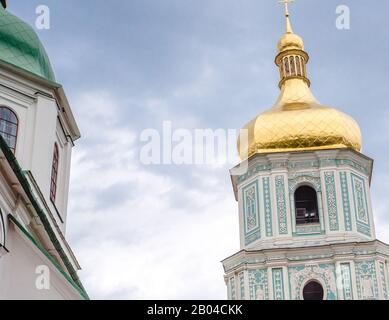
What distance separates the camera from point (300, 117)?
27047 millimetres

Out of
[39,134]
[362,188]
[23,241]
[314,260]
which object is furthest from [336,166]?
[23,241]

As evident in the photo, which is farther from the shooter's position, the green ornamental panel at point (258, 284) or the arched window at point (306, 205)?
the arched window at point (306, 205)

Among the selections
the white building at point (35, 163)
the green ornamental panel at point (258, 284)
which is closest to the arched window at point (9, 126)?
the white building at point (35, 163)

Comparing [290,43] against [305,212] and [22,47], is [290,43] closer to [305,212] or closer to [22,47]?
[305,212]

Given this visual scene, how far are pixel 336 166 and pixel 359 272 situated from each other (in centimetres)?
371

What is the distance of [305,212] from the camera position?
2552 centimetres

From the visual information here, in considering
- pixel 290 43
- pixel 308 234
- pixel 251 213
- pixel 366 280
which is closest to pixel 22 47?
pixel 251 213

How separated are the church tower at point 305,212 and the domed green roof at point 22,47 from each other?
344 inches

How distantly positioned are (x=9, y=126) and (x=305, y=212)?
36.2ft

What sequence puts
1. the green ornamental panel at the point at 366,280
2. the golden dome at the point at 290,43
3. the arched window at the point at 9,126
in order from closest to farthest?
the arched window at the point at 9,126, the green ornamental panel at the point at 366,280, the golden dome at the point at 290,43

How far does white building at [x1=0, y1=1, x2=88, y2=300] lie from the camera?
41.7 ft

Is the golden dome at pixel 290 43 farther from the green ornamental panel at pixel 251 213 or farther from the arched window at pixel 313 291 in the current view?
the arched window at pixel 313 291

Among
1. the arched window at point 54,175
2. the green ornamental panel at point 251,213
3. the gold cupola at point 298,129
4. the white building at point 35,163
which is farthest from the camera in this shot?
the gold cupola at point 298,129

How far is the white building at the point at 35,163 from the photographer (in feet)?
41.7
